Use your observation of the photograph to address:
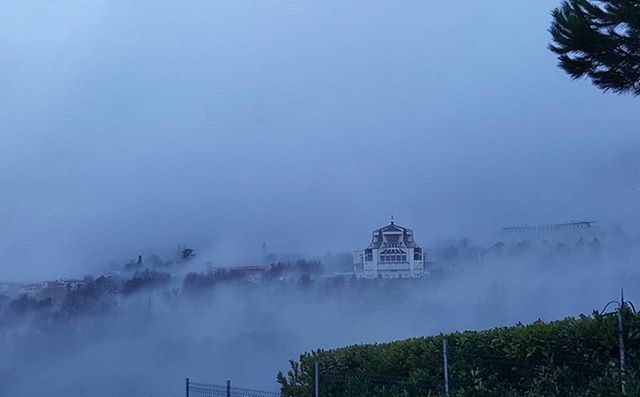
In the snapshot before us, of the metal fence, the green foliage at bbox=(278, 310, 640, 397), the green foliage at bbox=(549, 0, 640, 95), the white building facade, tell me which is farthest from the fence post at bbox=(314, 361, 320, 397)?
the white building facade

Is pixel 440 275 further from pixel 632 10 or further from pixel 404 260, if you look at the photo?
pixel 632 10

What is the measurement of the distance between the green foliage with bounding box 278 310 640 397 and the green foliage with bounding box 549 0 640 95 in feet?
11.8

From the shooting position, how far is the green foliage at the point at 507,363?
6.75m

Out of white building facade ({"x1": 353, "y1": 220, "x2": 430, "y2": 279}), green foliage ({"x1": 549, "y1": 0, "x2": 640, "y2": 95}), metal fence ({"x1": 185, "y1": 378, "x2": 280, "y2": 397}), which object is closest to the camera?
green foliage ({"x1": 549, "y1": 0, "x2": 640, "y2": 95})

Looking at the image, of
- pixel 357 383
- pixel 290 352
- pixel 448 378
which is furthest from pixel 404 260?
pixel 448 378

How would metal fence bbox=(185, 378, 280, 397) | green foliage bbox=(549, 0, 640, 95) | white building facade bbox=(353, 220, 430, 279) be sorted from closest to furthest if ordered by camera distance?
green foliage bbox=(549, 0, 640, 95) → metal fence bbox=(185, 378, 280, 397) → white building facade bbox=(353, 220, 430, 279)

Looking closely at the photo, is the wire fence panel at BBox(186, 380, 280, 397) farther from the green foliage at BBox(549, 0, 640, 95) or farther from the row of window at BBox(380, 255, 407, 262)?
the row of window at BBox(380, 255, 407, 262)

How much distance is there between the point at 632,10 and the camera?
877 cm

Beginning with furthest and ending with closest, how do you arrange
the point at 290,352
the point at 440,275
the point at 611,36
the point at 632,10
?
the point at 440,275 < the point at 290,352 < the point at 611,36 < the point at 632,10

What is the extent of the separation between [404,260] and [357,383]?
13488 millimetres

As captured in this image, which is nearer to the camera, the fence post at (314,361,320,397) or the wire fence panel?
the fence post at (314,361,320,397)

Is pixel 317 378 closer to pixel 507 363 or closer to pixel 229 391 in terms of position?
pixel 229 391

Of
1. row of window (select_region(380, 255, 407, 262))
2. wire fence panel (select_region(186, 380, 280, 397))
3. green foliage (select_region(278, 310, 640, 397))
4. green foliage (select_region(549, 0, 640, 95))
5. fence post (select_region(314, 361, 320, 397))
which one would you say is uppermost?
green foliage (select_region(549, 0, 640, 95))

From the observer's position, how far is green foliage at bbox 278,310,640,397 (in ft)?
22.1
